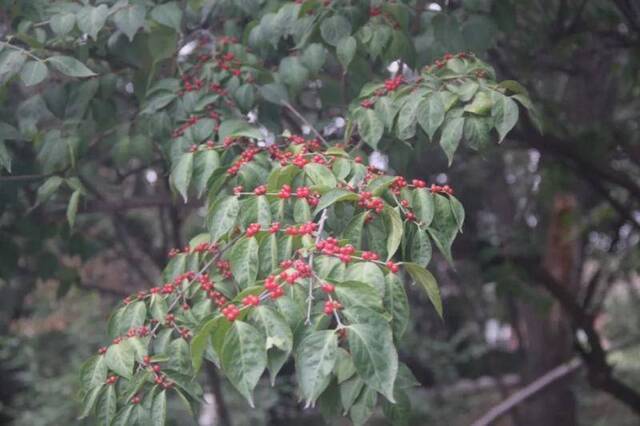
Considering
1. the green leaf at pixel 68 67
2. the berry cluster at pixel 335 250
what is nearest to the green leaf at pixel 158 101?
the green leaf at pixel 68 67

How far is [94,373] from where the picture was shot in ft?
6.34

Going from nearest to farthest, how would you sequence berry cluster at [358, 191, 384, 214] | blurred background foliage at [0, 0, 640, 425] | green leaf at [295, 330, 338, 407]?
1. green leaf at [295, 330, 338, 407]
2. berry cluster at [358, 191, 384, 214]
3. blurred background foliage at [0, 0, 640, 425]

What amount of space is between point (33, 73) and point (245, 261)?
1078 mm

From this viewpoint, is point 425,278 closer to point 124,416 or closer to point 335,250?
point 335,250

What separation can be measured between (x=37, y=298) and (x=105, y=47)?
4348mm

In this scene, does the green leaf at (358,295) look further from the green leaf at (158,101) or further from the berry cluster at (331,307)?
the green leaf at (158,101)

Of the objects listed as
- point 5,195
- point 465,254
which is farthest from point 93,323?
point 5,195

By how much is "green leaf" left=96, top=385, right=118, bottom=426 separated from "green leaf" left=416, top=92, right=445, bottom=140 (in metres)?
1.04

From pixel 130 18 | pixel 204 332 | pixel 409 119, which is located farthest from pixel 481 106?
pixel 130 18

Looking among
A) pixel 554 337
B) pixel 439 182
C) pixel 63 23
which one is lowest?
pixel 554 337

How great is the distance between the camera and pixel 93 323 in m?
6.68

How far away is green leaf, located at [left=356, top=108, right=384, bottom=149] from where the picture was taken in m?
2.39

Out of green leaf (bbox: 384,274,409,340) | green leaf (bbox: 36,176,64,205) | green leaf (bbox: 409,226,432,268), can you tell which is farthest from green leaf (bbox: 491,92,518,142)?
green leaf (bbox: 36,176,64,205)

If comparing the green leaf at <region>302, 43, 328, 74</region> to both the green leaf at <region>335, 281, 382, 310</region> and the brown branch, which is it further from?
the brown branch
